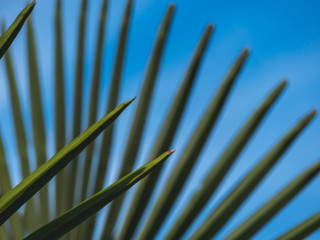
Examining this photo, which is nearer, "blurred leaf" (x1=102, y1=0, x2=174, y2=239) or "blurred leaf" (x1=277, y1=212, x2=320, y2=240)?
"blurred leaf" (x1=277, y1=212, x2=320, y2=240)

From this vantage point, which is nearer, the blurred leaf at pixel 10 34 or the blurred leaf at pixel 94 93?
the blurred leaf at pixel 10 34

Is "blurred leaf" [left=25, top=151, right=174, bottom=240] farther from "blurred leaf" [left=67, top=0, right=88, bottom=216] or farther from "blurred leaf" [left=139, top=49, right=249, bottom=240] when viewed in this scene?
"blurred leaf" [left=67, top=0, right=88, bottom=216]

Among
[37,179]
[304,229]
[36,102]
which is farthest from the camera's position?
[36,102]

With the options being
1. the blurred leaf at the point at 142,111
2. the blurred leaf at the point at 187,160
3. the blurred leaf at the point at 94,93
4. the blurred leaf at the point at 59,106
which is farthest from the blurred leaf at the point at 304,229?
the blurred leaf at the point at 59,106

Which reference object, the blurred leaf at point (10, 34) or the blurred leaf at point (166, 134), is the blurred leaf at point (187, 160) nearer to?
the blurred leaf at point (166, 134)

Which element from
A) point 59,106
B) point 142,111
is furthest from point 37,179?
point 59,106

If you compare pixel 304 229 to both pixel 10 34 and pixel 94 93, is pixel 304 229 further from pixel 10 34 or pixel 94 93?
pixel 10 34

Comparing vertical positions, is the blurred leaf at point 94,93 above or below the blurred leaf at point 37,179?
above

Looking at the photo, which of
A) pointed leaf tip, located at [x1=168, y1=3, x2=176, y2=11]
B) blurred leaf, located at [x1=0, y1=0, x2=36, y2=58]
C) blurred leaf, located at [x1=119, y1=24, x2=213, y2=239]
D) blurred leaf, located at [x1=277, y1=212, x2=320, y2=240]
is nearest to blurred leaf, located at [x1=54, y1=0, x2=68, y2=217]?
blurred leaf, located at [x1=119, y1=24, x2=213, y2=239]
